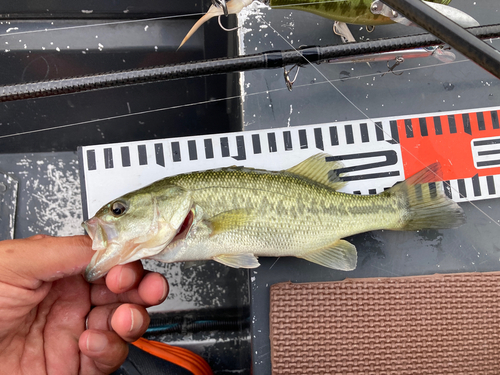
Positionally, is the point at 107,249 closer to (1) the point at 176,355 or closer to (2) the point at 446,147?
(1) the point at 176,355

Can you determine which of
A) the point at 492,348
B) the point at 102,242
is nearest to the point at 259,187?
the point at 102,242

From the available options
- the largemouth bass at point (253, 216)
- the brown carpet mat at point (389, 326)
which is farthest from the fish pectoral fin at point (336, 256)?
the brown carpet mat at point (389, 326)

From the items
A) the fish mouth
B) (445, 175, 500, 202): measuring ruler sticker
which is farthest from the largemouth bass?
(445, 175, 500, 202): measuring ruler sticker

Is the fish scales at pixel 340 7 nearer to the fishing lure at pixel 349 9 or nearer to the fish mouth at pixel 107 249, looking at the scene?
the fishing lure at pixel 349 9

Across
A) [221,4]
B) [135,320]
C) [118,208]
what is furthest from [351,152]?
[135,320]

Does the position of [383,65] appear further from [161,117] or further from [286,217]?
[161,117]

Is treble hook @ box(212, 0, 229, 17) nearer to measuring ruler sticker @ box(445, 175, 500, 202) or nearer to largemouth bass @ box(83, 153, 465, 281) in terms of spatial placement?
largemouth bass @ box(83, 153, 465, 281)
